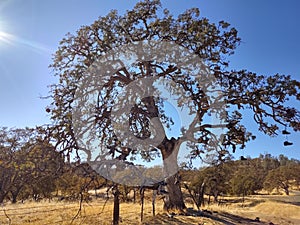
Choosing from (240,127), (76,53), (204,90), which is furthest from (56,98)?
(240,127)

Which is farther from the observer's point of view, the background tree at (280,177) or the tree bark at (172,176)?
the background tree at (280,177)

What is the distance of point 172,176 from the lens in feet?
32.1

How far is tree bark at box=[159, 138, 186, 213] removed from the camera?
31.3 feet

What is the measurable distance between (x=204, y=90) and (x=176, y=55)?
1.40 metres

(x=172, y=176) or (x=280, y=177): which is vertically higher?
(x=280, y=177)

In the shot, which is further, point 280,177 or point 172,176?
point 280,177

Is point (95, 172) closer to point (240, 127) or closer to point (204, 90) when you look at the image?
point (204, 90)

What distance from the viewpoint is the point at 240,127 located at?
877 centimetres

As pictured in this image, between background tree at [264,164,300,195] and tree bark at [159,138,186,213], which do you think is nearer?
tree bark at [159,138,186,213]

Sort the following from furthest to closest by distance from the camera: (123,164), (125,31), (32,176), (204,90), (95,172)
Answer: (125,31) < (204,90) < (123,164) < (95,172) < (32,176)

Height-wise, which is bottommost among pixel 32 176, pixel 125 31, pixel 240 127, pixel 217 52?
pixel 32 176

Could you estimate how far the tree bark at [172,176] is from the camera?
9.55 m

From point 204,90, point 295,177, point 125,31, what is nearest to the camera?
point 204,90

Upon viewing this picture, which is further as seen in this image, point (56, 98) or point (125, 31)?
point (125, 31)
